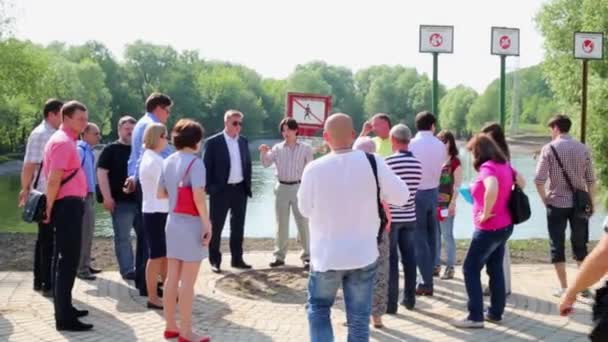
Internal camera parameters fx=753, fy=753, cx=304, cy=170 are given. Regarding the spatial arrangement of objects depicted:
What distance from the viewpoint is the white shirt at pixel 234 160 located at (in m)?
9.26

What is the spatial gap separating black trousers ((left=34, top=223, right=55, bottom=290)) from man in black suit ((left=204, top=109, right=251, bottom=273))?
201 centimetres

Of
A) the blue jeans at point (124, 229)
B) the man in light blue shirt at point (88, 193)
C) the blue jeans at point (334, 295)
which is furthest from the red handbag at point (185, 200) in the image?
the man in light blue shirt at point (88, 193)

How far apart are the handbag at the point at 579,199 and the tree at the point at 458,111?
85.7 m

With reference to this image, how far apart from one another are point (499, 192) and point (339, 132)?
7.32ft

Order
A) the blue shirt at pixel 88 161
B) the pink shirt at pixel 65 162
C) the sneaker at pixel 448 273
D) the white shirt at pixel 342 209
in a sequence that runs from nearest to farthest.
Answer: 1. the white shirt at pixel 342 209
2. the pink shirt at pixel 65 162
3. the blue shirt at pixel 88 161
4. the sneaker at pixel 448 273

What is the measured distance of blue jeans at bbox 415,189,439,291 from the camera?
303 inches

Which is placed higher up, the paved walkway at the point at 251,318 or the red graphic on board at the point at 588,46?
the red graphic on board at the point at 588,46

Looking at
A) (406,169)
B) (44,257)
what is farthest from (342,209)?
(44,257)

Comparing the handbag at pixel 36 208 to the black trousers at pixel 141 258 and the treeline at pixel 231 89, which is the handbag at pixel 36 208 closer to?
the black trousers at pixel 141 258

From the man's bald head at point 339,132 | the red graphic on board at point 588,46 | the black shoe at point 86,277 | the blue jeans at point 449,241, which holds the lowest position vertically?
the black shoe at point 86,277

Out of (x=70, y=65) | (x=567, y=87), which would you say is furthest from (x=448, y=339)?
(x=70, y=65)

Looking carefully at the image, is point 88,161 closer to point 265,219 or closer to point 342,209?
point 342,209

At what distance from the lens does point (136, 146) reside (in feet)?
25.0

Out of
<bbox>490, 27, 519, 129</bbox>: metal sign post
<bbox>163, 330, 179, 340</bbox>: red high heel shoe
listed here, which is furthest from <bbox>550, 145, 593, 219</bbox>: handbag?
<bbox>163, 330, 179, 340</bbox>: red high heel shoe
